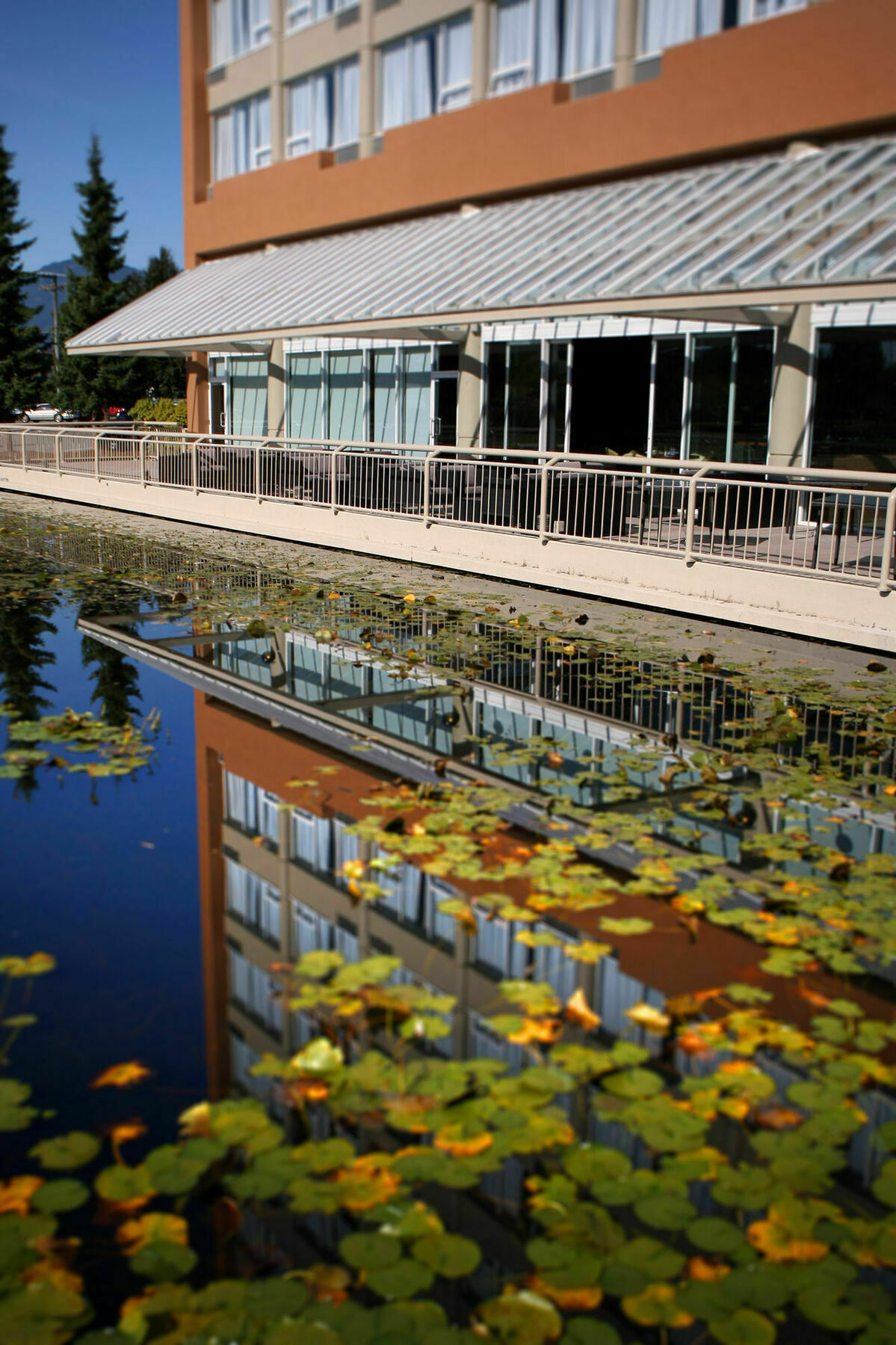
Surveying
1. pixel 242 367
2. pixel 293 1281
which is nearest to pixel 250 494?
pixel 242 367

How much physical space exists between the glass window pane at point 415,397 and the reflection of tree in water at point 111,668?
1526 cm

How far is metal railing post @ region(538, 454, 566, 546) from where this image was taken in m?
15.0

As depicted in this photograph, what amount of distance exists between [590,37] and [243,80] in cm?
1528

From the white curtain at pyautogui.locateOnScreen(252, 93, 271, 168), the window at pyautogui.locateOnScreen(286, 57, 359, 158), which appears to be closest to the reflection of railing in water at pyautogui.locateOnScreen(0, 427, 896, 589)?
the window at pyautogui.locateOnScreen(286, 57, 359, 158)

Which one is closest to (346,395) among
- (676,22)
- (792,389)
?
(676,22)

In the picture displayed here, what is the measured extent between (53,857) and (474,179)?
22.6 meters

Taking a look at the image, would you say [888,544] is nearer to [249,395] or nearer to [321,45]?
[321,45]

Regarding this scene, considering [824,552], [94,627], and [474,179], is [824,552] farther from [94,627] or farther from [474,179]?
[474,179]

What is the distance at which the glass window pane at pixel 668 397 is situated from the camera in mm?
21828

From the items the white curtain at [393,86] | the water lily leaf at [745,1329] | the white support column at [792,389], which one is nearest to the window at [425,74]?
the white curtain at [393,86]

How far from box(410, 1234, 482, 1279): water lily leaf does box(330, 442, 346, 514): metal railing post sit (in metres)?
16.7

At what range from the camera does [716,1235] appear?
3123 millimetres

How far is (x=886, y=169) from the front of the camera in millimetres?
16781

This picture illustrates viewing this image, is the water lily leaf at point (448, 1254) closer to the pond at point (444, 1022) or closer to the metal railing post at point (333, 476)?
the pond at point (444, 1022)
